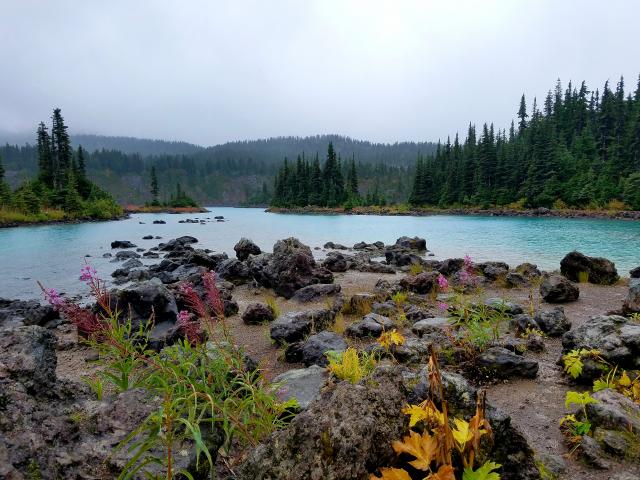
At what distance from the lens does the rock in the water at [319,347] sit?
6711 millimetres

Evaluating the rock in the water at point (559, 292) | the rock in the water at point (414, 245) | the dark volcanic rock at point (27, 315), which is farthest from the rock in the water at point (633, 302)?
the rock in the water at point (414, 245)

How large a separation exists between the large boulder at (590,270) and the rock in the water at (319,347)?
42.0 feet

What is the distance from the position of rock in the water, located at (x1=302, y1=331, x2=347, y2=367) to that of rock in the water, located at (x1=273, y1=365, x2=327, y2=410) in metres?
1.64

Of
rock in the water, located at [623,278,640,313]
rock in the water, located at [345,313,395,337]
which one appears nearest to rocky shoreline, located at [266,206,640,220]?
rock in the water, located at [623,278,640,313]

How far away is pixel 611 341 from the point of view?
5316 mm

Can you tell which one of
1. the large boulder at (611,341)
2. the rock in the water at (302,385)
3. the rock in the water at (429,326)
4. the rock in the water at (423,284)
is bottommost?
the rock in the water at (423,284)

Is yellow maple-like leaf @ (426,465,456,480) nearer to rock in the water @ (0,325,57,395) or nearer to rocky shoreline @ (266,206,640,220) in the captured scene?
rock in the water @ (0,325,57,395)

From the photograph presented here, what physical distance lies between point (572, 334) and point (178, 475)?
21.4 feet

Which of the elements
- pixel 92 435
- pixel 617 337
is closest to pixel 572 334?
pixel 617 337

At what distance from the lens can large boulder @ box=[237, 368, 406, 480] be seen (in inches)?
74.7

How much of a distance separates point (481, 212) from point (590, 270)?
249 ft

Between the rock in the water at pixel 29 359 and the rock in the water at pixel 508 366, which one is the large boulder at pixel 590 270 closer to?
the rock in the water at pixel 508 366

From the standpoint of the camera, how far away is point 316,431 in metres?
2.01

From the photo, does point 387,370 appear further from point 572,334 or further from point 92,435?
point 572,334
